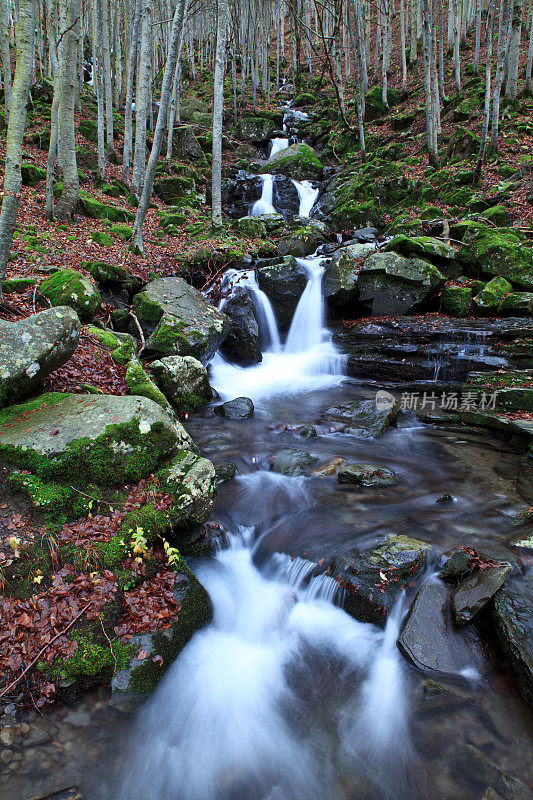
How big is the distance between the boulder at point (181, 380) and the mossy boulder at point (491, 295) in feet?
23.5

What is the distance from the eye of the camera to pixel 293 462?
640cm

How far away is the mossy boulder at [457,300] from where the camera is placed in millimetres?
10719

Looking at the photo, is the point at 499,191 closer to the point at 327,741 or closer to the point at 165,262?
the point at 165,262

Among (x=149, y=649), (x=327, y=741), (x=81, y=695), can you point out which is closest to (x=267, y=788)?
(x=327, y=741)

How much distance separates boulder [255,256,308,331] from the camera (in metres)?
11.8

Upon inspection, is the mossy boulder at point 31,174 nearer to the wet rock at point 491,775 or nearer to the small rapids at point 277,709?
the small rapids at point 277,709

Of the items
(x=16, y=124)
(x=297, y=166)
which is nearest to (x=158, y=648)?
(x=16, y=124)

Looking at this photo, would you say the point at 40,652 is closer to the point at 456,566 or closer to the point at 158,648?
the point at 158,648

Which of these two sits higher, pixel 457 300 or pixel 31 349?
pixel 457 300

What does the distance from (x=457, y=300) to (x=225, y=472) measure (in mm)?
8149

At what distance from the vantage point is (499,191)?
14.6m

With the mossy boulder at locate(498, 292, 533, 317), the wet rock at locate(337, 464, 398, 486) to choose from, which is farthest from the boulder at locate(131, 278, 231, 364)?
the mossy boulder at locate(498, 292, 533, 317)

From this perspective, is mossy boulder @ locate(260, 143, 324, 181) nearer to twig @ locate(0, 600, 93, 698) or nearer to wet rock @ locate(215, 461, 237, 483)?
wet rock @ locate(215, 461, 237, 483)

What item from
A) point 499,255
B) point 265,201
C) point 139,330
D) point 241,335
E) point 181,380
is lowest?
point 181,380
